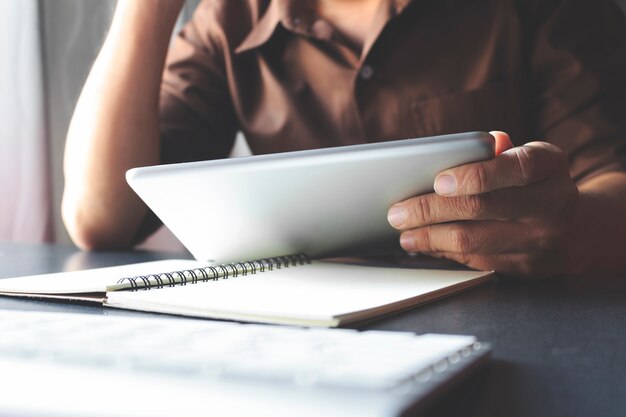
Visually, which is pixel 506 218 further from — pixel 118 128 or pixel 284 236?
pixel 118 128

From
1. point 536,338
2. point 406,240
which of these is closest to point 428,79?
point 406,240

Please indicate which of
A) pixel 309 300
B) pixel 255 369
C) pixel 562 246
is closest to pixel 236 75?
pixel 562 246

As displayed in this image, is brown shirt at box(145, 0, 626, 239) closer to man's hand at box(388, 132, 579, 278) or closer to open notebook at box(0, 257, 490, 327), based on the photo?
man's hand at box(388, 132, 579, 278)

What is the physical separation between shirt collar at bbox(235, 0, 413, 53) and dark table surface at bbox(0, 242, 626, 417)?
71 centimetres

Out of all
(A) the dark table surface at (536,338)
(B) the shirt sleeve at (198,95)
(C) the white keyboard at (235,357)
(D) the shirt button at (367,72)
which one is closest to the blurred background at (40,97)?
(B) the shirt sleeve at (198,95)

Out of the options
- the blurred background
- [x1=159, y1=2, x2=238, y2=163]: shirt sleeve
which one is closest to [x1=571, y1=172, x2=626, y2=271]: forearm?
[x1=159, y1=2, x2=238, y2=163]: shirt sleeve

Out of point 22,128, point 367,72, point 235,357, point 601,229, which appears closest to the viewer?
point 235,357

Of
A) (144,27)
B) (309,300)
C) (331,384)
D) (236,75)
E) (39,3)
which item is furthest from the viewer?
(39,3)

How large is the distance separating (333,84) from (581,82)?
1.33 ft

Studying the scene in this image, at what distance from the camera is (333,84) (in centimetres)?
117

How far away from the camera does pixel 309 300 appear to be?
41 cm

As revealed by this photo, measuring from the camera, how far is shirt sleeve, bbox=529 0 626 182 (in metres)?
1.02

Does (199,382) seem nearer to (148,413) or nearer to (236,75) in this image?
(148,413)

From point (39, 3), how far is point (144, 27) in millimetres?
818
